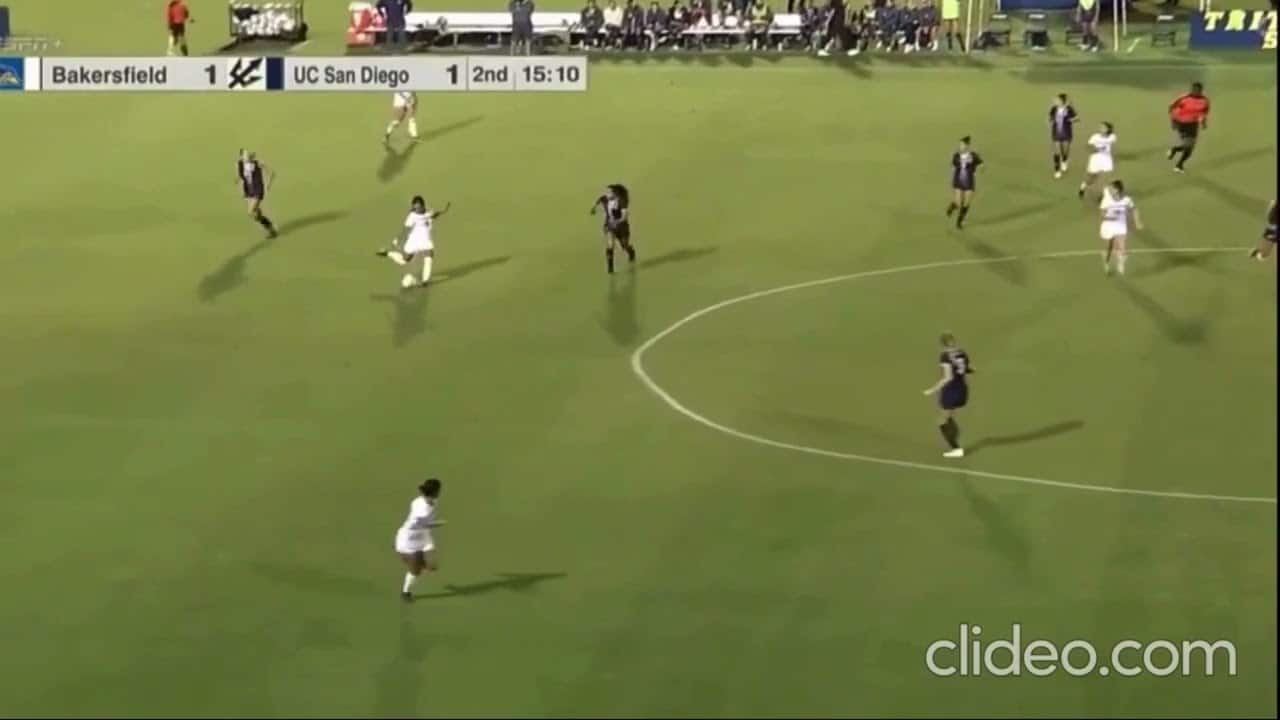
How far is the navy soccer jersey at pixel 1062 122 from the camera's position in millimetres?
39250

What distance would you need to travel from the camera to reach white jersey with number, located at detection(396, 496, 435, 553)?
72.4ft

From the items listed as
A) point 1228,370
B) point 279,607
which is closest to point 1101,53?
point 1228,370

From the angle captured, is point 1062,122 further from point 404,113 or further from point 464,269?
point 404,113

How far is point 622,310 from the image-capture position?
33531mm

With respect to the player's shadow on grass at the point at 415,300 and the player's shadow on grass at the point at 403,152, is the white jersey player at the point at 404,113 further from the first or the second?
the player's shadow on grass at the point at 415,300

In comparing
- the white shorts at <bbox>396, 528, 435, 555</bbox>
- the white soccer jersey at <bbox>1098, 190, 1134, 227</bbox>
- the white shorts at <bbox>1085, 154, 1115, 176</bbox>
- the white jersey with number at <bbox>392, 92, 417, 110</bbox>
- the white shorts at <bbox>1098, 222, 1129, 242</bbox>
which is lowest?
the white shorts at <bbox>396, 528, 435, 555</bbox>

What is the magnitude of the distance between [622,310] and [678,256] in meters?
3.40

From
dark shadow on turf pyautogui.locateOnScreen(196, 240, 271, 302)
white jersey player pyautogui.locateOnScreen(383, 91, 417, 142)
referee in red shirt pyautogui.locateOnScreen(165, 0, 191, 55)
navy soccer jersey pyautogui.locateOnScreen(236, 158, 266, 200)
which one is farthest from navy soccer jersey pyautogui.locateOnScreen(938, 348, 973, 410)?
referee in red shirt pyautogui.locateOnScreen(165, 0, 191, 55)

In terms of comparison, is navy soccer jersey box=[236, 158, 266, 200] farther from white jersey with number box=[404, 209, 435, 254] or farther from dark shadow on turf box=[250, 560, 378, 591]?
dark shadow on turf box=[250, 560, 378, 591]

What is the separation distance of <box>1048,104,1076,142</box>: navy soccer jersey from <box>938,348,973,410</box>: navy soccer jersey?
15.1 metres

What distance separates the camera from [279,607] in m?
22.7

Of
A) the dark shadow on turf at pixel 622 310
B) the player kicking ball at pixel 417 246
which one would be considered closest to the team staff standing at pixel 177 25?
the player kicking ball at pixel 417 246

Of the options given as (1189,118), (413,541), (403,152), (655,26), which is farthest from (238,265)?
(1189,118)

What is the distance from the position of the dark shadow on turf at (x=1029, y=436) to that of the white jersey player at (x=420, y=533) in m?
8.63
